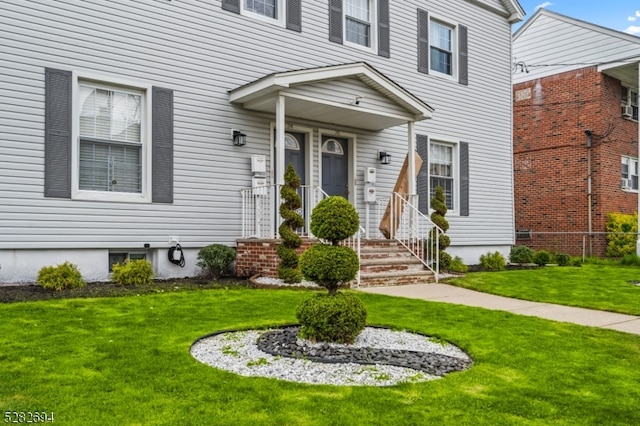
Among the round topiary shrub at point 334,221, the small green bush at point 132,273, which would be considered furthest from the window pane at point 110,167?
the round topiary shrub at point 334,221

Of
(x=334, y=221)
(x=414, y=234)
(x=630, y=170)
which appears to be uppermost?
(x=630, y=170)

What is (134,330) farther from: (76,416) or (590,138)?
(590,138)

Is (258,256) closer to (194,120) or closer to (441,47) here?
(194,120)

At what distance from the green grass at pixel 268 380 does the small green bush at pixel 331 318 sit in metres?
0.92

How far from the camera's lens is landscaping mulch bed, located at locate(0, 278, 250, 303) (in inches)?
264

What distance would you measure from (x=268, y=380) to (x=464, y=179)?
10926 millimetres

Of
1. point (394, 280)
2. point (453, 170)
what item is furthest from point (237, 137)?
point (453, 170)

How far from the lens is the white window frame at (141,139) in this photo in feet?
26.1

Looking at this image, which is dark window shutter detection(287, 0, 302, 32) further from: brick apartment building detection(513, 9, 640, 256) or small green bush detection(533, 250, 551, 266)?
brick apartment building detection(513, 9, 640, 256)

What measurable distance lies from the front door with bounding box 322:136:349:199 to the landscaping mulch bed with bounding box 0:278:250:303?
3.38m

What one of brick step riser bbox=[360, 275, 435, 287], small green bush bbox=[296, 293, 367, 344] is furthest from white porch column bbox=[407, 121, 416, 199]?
small green bush bbox=[296, 293, 367, 344]

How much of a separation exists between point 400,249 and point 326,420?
737cm

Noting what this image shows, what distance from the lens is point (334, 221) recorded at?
4.76 meters

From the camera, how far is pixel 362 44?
1180 cm
